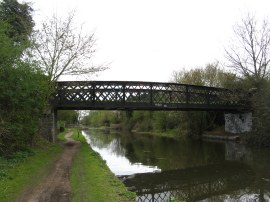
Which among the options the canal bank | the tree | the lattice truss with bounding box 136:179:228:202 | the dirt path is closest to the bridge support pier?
the lattice truss with bounding box 136:179:228:202

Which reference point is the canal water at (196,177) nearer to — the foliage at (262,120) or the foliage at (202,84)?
the foliage at (262,120)

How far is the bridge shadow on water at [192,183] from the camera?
1616cm

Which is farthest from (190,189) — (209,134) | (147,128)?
(147,128)

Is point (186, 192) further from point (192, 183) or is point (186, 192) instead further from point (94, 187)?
point (94, 187)

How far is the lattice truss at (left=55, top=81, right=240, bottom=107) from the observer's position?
3629 centimetres

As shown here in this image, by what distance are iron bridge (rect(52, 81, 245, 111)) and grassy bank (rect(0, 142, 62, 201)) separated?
47.1 ft

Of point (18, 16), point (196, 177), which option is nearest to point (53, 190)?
point (196, 177)

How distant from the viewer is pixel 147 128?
80062 mm

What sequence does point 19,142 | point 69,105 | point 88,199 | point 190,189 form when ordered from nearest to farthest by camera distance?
1. point 88,199
2. point 190,189
3. point 19,142
4. point 69,105

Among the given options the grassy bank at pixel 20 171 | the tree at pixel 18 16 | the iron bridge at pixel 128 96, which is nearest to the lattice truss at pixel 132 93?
the iron bridge at pixel 128 96

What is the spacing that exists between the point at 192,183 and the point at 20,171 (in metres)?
9.52

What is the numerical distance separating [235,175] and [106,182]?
33.2 ft

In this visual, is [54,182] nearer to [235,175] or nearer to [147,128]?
[235,175]

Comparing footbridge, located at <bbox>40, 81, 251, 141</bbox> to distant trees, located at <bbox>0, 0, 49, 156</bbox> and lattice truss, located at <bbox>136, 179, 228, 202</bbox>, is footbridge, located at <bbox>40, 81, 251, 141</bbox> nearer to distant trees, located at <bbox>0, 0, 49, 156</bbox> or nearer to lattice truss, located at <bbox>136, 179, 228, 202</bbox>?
distant trees, located at <bbox>0, 0, 49, 156</bbox>
